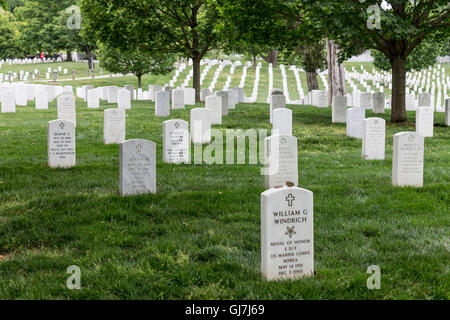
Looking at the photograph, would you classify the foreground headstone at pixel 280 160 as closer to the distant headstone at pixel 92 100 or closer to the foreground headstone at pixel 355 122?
the foreground headstone at pixel 355 122

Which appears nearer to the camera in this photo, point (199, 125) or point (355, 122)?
point (199, 125)

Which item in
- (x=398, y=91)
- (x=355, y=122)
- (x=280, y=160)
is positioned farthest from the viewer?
(x=398, y=91)

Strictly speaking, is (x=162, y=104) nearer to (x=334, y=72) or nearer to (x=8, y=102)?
(x=8, y=102)

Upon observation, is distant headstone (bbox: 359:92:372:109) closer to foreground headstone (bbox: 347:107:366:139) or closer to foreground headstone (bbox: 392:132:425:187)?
foreground headstone (bbox: 347:107:366:139)

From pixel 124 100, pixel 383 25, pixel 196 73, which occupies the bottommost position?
pixel 124 100

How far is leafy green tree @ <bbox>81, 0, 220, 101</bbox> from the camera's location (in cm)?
2575

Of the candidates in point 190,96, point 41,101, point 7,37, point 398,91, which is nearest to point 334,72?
point 398,91

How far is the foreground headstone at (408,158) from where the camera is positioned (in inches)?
377

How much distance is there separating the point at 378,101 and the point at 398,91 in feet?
12.5

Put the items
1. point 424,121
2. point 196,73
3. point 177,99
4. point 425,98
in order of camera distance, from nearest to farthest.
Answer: point 424,121 < point 425,98 < point 177,99 < point 196,73

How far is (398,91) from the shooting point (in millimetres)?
20297

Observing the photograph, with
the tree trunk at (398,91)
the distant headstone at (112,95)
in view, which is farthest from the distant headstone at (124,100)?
the tree trunk at (398,91)

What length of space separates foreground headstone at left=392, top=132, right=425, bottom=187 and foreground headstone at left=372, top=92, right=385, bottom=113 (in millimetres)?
14821
